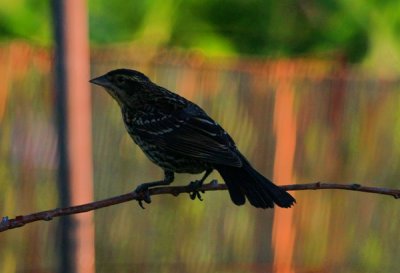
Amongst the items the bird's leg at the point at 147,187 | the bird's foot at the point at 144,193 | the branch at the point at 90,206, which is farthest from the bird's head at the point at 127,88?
the branch at the point at 90,206

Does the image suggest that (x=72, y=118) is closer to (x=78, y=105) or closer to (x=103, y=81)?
(x=78, y=105)

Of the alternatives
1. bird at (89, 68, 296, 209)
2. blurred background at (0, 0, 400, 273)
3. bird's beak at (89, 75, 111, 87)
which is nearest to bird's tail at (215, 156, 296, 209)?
bird at (89, 68, 296, 209)

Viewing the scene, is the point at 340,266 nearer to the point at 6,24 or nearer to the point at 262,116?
the point at 262,116

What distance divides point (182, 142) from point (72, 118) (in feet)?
5.56

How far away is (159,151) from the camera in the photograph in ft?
17.3

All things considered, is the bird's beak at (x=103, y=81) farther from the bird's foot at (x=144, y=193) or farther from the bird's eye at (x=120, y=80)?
the bird's foot at (x=144, y=193)

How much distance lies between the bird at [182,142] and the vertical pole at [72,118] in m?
0.90

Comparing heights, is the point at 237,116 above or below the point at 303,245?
above

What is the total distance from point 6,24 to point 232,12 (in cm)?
288

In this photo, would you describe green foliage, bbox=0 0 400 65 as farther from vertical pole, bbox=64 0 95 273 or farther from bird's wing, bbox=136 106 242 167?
bird's wing, bbox=136 106 242 167

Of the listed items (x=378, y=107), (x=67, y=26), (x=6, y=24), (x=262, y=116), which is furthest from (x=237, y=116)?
(x=6, y=24)

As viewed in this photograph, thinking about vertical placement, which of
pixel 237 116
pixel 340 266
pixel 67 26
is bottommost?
pixel 340 266

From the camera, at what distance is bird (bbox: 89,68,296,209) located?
15.0 ft

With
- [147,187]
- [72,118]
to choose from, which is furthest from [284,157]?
[147,187]
